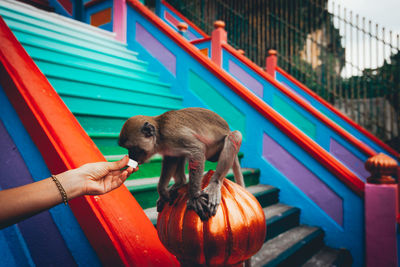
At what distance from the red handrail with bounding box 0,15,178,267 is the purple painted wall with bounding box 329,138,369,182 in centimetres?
389

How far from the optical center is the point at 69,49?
10.7ft

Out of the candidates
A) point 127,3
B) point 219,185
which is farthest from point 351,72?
point 219,185

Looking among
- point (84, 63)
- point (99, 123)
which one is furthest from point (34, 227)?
point (84, 63)

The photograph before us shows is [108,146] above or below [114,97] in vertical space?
below

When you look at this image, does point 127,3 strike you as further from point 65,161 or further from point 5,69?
point 65,161

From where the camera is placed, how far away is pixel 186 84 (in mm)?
3730

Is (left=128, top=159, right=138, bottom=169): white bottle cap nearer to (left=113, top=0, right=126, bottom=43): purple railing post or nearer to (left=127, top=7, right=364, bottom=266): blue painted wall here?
(left=127, top=7, right=364, bottom=266): blue painted wall

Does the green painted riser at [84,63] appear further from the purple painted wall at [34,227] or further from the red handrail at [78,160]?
the purple painted wall at [34,227]

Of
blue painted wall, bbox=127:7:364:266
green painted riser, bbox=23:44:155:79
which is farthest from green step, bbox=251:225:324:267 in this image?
green painted riser, bbox=23:44:155:79

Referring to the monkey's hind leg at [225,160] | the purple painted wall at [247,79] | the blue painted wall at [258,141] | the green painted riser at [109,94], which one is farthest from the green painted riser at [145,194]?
the purple painted wall at [247,79]

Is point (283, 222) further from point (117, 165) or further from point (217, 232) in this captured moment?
point (117, 165)

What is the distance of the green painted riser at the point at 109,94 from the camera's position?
2531 millimetres

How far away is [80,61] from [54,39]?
0.57 m

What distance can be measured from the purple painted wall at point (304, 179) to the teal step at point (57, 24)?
2896 mm
